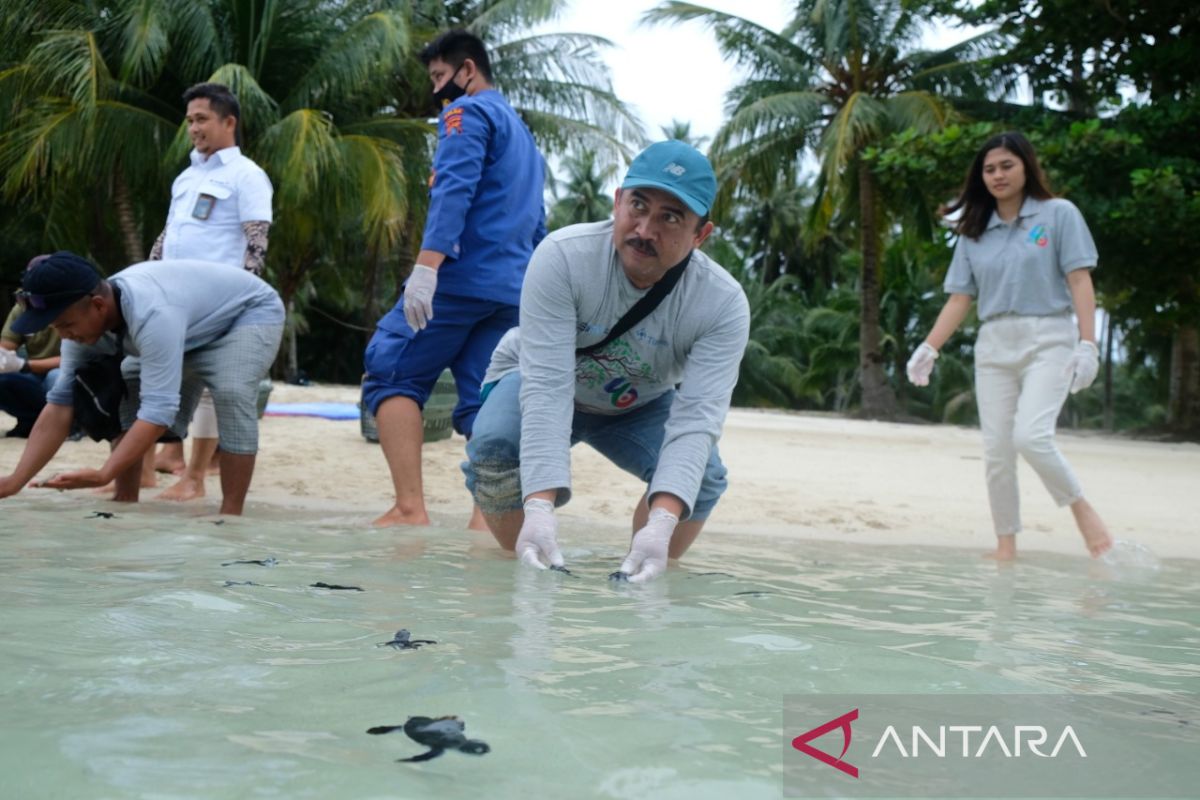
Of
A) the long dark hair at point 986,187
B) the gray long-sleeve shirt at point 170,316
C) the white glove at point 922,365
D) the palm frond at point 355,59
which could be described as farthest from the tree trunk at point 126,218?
the long dark hair at point 986,187

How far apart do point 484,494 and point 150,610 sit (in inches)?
55.2

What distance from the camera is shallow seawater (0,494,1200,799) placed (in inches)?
62.9

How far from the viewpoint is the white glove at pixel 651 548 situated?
10.9ft

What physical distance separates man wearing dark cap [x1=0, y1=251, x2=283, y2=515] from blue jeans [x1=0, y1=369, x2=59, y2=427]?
2.98m

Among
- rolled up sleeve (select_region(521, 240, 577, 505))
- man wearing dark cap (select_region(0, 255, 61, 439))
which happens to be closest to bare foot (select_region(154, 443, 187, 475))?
man wearing dark cap (select_region(0, 255, 61, 439))

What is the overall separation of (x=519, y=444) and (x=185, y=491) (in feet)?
7.83

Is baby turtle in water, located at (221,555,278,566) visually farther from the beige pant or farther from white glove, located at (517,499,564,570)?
the beige pant

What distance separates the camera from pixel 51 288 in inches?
159

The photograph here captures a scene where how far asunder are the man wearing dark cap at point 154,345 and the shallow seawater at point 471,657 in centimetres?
41

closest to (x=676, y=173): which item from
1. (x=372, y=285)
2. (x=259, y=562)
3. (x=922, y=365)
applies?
(x=259, y=562)

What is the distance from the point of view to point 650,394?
383 centimetres

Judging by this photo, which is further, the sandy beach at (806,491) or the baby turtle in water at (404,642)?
the sandy beach at (806,491)

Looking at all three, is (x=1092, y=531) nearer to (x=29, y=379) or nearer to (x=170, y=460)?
(x=170, y=460)

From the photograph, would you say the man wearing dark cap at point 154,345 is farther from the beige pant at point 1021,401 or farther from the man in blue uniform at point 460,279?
the beige pant at point 1021,401
